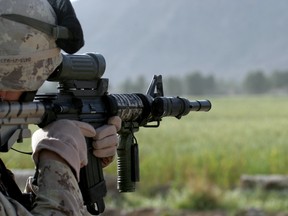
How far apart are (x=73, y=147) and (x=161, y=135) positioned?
75.9 ft

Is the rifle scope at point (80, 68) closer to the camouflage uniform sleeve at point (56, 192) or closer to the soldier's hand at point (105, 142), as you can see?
the soldier's hand at point (105, 142)

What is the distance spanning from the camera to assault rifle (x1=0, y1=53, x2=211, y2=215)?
9.18ft

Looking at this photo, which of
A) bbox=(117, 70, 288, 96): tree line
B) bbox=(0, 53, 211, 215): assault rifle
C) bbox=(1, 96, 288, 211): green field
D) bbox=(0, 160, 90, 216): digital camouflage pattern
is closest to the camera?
bbox=(0, 160, 90, 216): digital camouflage pattern

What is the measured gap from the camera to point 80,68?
10.4 ft

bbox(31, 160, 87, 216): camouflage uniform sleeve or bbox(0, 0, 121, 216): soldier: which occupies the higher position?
bbox(0, 0, 121, 216): soldier

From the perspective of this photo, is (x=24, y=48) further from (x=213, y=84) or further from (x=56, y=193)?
(x=213, y=84)

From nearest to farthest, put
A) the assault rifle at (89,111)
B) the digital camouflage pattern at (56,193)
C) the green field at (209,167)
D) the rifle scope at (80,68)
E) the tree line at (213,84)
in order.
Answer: the digital camouflage pattern at (56,193) → the assault rifle at (89,111) → the rifle scope at (80,68) → the green field at (209,167) → the tree line at (213,84)

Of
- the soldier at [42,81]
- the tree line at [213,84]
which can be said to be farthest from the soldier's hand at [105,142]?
the tree line at [213,84]

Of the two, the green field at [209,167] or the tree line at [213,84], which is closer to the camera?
the green field at [209,167]

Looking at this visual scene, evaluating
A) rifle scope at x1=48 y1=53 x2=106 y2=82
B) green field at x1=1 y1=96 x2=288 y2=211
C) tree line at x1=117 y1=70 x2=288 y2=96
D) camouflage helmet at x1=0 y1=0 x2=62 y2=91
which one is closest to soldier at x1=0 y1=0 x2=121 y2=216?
camouflage helmet at x1=0 y1=0 x2=62 y2=91

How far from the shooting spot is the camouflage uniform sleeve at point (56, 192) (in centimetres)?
268

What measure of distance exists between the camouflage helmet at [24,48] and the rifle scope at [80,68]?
6.9 inches

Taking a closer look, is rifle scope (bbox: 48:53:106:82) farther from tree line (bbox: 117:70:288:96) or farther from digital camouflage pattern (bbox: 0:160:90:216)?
tree line (bbox: 117:70:288:96)

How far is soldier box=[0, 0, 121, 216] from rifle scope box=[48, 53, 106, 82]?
4.9 inches
